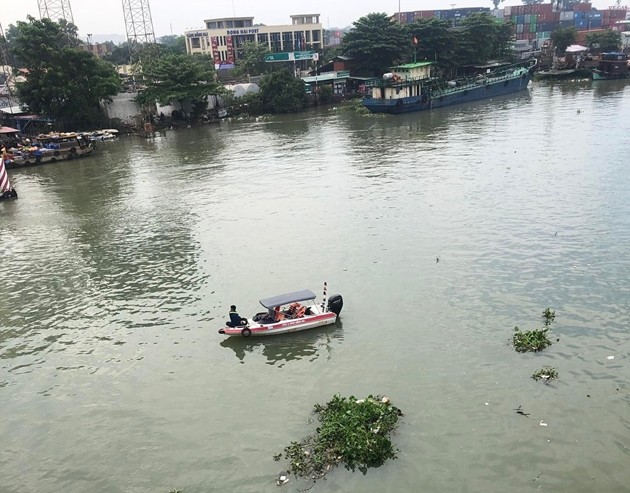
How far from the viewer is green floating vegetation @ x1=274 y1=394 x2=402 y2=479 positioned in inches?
474

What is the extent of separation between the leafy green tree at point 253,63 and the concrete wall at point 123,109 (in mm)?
29258

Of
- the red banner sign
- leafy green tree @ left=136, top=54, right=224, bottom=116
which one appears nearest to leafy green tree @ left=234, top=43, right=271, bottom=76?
the red banner sign

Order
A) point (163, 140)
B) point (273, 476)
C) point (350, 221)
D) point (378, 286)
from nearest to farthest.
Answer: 1. point (273, 476)
2. point (378, 286)
3. point (350, 221)
4. point (163, 140)

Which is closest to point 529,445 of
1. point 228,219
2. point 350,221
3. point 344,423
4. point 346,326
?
point 344,423

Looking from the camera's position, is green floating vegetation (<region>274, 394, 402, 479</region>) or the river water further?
the river water

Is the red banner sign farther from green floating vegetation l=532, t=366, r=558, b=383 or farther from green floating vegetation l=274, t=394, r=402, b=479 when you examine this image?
green floating vegetation l=274, t=394, r=402, b=479

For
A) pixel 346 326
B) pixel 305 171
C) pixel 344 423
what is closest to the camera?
pixel 344 423

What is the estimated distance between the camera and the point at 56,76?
60.7 metres

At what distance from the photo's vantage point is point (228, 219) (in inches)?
1218

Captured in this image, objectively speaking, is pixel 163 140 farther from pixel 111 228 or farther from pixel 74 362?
pixel 74 362

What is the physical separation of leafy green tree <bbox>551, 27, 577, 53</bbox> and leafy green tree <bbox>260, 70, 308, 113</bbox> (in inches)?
2815

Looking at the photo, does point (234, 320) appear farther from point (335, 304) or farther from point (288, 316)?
point (335, 304)

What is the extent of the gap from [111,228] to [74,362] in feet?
49.7

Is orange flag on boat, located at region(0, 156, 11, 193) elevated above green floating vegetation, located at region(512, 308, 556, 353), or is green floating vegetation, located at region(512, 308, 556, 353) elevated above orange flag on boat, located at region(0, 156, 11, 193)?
orange flag on boat, located at region(0, 156, 11, 193)
